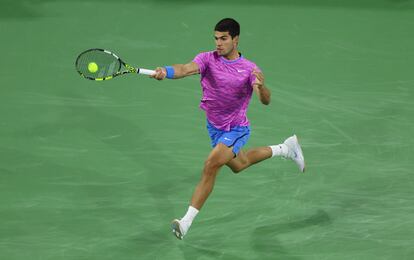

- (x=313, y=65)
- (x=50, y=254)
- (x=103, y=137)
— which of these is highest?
(x=313, y=65)

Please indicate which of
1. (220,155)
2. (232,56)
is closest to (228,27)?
(232,56)

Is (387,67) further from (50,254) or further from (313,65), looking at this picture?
(50,254)

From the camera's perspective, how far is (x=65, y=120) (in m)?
11.5

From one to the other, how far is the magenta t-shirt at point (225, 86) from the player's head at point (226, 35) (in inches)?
6.7

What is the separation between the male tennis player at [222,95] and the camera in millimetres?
8836

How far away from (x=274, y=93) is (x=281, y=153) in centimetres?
219

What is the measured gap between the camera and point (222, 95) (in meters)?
9.24

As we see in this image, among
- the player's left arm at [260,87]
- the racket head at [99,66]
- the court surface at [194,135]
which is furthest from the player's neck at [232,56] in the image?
the court surface at [194,135]

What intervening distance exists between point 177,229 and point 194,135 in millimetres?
2671

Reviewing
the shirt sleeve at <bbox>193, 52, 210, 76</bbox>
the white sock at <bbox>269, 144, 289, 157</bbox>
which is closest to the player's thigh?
the shirt sleeve at <bbox>193, 52, 210, 76</bbox>

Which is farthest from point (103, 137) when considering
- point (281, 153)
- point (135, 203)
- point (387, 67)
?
point (387, 67)

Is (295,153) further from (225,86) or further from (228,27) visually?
(228,27)

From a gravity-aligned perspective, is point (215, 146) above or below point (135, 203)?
above

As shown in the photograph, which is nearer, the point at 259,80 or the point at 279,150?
the point at 259,80
